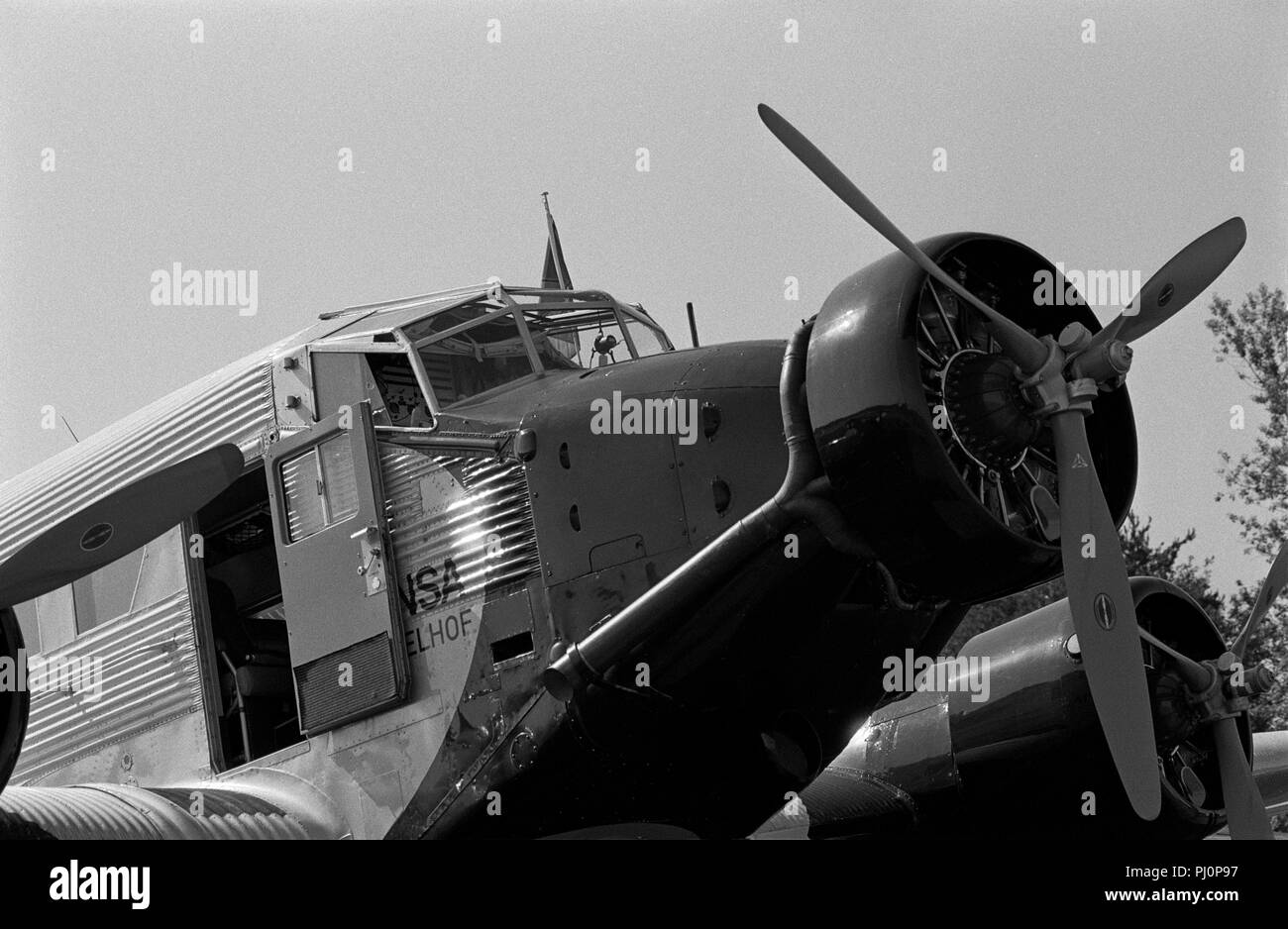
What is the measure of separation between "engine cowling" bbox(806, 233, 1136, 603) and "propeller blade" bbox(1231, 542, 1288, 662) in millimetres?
2527

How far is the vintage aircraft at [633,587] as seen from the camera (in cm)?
758

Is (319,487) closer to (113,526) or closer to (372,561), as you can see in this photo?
(372,561)

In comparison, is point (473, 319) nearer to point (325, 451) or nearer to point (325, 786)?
point (325, 451)

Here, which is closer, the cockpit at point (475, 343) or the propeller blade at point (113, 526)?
the propeller blade at point (113, 526)

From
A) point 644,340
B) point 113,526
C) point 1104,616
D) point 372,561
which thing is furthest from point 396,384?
point 1104,616

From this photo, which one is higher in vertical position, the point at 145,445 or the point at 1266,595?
the point at 145,445

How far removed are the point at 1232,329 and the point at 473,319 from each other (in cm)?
2353

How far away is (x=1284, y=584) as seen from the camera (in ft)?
33.0

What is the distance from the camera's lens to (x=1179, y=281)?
26.5 feet

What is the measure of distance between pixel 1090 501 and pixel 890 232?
154cm

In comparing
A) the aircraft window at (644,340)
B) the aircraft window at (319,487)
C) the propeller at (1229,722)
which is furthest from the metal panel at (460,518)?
the propeller at (1229,722)

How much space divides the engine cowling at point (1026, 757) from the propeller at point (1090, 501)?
6.26 ft

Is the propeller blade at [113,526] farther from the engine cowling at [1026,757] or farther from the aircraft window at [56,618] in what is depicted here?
the engine cowling at [1026,757]

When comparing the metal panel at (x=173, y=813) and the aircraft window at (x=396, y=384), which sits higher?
the aircraft window at (x=396, y=384)
